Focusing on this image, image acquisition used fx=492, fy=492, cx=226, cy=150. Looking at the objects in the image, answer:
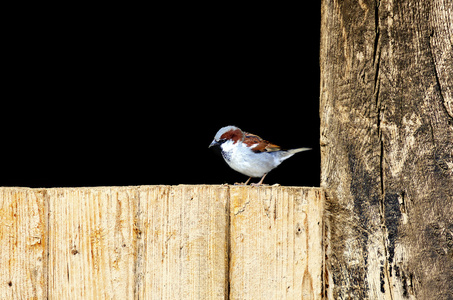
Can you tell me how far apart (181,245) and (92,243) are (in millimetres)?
337

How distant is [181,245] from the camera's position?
189cm

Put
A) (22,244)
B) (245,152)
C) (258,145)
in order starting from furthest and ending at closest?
1. (258,145)
2. (245,152)
3. (22,244)

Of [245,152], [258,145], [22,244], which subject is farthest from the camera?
[258,145]

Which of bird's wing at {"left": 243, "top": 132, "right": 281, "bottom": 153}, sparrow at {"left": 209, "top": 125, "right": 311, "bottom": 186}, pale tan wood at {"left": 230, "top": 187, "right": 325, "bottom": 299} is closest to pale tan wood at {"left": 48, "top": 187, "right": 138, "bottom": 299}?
pale tan wood at {"left": 230, "top": 187, "right": 325, "bottom": 299}

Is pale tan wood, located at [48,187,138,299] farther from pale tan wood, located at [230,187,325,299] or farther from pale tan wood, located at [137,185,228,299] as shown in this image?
→ pale tan wood, located at [230,187,325,299]

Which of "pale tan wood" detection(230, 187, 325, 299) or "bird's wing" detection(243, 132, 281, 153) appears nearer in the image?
"pale tan wood" detection(230, 187, 325, 299)

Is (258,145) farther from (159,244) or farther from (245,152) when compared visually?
(159,244)

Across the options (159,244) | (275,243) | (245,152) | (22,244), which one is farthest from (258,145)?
(22,244)

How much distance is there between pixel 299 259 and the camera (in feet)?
6.33

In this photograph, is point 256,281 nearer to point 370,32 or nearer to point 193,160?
point 370,32

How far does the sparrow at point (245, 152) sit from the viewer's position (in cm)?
331

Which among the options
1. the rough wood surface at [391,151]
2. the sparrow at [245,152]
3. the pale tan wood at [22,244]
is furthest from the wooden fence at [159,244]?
the sparrow at [245,152]

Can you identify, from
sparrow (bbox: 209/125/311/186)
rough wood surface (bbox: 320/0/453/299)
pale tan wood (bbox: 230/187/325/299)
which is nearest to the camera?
rough wood surface (bbox: 320/0/453/299)

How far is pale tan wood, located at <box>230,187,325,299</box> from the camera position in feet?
6.25
